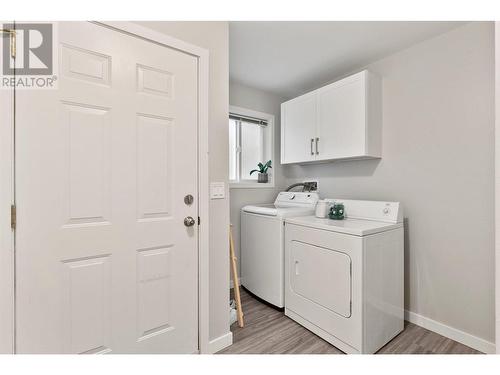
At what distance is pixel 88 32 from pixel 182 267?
54.2 inches

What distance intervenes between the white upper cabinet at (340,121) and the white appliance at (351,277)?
Result: 563 mm

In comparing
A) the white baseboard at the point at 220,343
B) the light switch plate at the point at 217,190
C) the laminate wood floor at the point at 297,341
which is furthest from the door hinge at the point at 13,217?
the laminate wood floor at the point at 297,341

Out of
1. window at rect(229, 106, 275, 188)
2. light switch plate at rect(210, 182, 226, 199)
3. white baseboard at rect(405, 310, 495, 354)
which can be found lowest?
white baseboard at rect(405, 310, 495, 354)

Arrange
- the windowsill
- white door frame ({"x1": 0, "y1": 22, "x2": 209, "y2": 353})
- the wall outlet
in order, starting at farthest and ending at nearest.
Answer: the wall outlet
the windowsill
white door frame ({"x1": 0, "y1": 22, "x2": 209, "y2": 353})

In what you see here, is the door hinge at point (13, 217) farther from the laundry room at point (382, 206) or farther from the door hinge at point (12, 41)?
the laundry room at point (382, 206)

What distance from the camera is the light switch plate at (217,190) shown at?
1.67m

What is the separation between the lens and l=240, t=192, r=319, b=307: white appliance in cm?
223

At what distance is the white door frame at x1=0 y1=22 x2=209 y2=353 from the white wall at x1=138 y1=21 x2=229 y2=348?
0.22 ft

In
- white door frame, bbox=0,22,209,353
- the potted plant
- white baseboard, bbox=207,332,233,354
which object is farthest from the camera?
the potted plant

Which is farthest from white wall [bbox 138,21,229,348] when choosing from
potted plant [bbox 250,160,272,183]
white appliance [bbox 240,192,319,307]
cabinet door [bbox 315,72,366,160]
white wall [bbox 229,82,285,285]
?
potted plant [bbox 250,160,272,183]

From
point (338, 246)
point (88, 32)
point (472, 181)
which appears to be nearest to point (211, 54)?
point (88, 32)

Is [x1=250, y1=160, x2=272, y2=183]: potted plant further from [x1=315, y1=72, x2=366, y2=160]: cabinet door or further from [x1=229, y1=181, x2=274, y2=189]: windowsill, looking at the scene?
[x1=315, y1=72, x2=366, y2=160]: cabinet door

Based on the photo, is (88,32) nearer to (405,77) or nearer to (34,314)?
(34,314)
